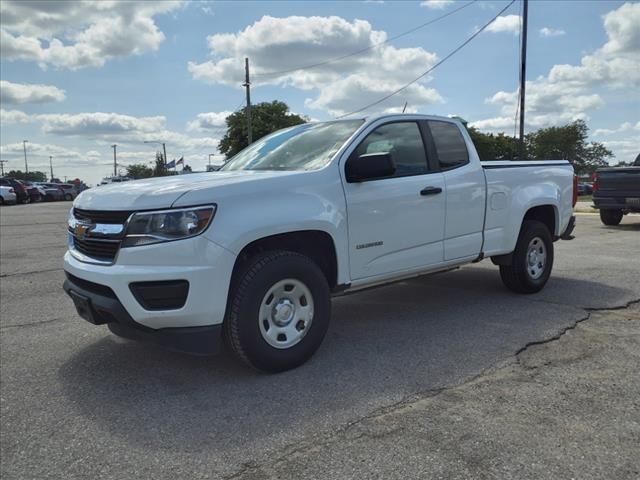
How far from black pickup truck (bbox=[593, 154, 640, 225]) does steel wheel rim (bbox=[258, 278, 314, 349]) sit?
11541 mm

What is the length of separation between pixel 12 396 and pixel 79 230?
1.17 meters

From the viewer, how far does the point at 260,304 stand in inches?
145

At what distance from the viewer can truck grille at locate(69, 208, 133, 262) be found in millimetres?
3572

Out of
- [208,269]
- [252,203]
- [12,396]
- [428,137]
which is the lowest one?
[12,396]

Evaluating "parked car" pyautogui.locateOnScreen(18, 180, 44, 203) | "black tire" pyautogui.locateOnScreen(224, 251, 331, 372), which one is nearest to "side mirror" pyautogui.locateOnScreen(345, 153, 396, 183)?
"black tire" pyautogui.locateOnScreen(224, 251, 331, 372)

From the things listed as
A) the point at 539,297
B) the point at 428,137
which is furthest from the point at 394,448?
the point at 539,297

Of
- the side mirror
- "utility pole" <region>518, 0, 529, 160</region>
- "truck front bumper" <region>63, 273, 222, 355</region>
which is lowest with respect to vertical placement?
"truck front bumper" <region>63, 273, 222, 355</region>

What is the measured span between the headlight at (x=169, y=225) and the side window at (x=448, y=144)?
257 centimetres

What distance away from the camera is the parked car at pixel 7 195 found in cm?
3177

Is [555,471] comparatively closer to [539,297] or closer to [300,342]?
[300,342]

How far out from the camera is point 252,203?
369 cm

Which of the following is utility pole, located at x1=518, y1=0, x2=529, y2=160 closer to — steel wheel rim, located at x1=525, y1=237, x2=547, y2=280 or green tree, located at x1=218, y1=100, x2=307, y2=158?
steel wheel rim, located at x1=525, y1=237, x2=547, y2=280

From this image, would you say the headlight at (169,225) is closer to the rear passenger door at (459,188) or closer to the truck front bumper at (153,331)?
the truck front bumper at (153,331)

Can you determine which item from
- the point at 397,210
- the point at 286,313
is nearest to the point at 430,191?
the point at 397,210
